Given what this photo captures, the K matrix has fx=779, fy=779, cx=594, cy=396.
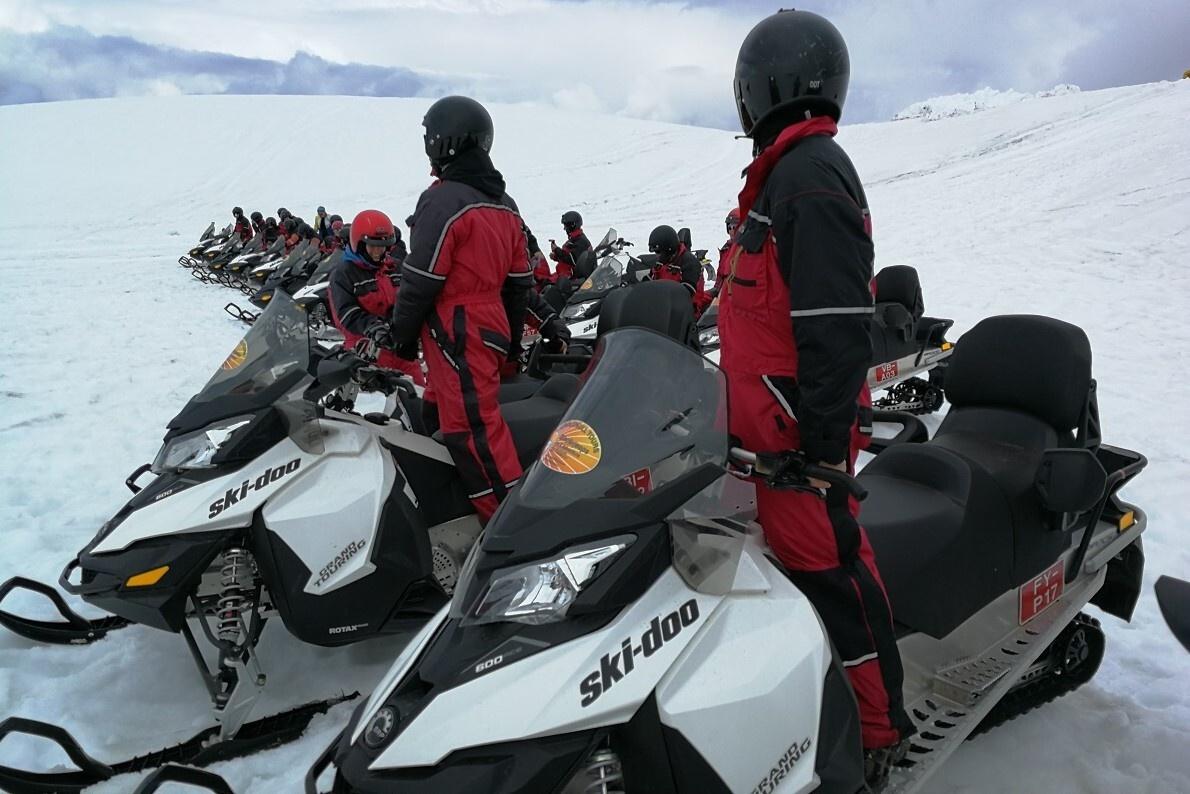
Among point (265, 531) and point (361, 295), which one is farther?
point (361, 295)

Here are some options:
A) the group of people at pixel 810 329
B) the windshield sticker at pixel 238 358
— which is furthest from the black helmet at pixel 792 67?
the windshield sticker at pixel 238 358

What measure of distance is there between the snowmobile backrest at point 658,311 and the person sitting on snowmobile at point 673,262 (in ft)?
20.0

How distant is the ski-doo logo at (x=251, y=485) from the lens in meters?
2.33

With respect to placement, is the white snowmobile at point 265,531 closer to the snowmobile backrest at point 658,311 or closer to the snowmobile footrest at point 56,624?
the snowmobile footrest at point 56,624

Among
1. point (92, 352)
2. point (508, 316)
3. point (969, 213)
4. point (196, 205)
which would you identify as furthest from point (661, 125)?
point (508, 316)

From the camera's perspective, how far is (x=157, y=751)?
2.29 m

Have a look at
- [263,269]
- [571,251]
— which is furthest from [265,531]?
[263,269]

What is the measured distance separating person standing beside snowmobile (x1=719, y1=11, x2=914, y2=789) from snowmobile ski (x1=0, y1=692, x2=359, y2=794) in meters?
1.46

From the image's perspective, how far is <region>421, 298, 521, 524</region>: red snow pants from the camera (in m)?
2.84

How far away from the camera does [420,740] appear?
51.3 inches

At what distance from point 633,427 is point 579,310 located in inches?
254

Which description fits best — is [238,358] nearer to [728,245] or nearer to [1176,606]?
[1176,606]

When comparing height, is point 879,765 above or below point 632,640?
below

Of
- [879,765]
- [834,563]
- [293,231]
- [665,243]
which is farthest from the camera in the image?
[293,231]
